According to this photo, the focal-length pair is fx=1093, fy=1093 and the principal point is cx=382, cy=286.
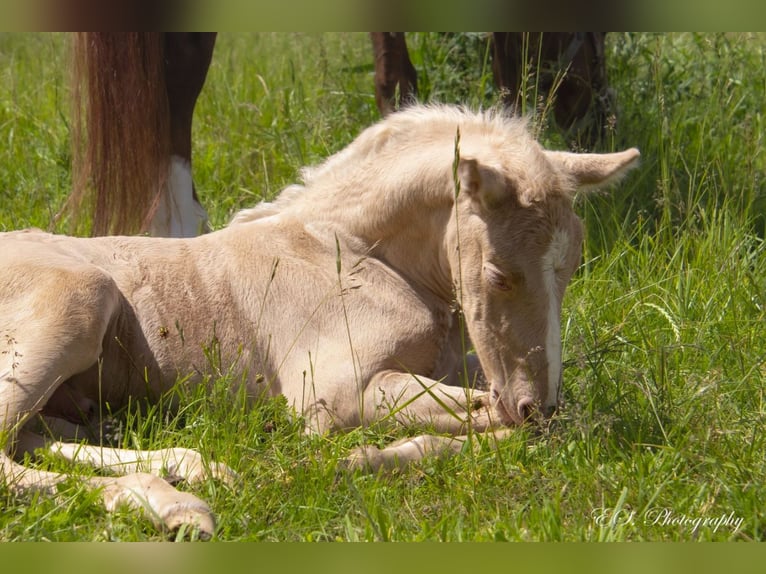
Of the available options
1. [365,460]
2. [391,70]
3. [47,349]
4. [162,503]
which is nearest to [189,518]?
[162,503]

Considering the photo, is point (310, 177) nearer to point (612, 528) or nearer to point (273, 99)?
point (612, 528)

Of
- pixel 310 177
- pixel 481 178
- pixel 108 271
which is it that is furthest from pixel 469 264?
pixel 108 271

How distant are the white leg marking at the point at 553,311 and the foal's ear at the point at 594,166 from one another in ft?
1.62

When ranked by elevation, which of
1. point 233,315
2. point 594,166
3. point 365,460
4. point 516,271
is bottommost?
point 365,460

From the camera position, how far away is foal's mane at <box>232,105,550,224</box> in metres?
4.04

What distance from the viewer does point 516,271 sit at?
3725 millimetres

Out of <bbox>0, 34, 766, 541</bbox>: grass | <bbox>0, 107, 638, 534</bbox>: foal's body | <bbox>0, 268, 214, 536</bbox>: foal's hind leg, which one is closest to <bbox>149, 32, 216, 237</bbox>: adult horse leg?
<bbox>0, 34, 766, 541</bbox>: grass

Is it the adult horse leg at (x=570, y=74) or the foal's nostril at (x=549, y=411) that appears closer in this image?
the foal's nostril at (x=549, y=411)

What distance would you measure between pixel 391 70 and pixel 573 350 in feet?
8.94

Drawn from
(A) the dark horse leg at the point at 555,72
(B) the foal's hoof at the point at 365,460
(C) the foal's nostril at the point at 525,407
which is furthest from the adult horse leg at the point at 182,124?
(C) the foal's nostril at the point at 525,407

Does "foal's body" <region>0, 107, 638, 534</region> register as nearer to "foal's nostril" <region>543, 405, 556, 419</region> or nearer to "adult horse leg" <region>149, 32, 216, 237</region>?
"foal's nostril" <region>543, 405, 556, 419</region>

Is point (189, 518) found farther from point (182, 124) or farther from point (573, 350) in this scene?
point (182, 124)

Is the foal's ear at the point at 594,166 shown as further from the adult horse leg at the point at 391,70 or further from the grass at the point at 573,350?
the adult horse leg at the point at 391,70

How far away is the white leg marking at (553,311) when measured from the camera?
3.67m
